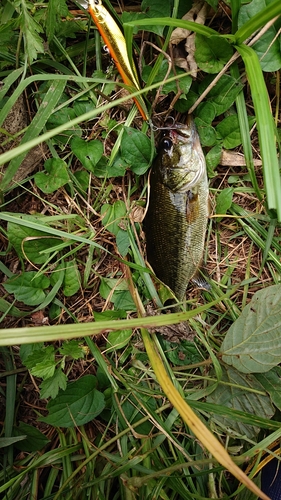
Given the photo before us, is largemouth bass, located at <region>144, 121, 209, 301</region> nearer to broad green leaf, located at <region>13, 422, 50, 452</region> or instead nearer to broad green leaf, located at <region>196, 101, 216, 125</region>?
broad green leaf, located at <region>196, 101, 216, 125</region>

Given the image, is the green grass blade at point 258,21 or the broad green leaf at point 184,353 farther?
the broad green leaf at point 184,353

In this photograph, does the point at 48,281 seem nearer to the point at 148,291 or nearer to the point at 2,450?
the point at 148,291

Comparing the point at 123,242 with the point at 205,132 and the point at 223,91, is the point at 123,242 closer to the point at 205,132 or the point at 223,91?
the point at 205,132

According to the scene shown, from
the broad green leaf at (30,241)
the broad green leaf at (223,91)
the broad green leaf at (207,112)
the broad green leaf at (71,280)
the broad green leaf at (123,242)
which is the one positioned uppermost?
the broad green leaf at (223,91)

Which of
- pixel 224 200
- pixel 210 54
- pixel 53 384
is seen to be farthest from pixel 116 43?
pixel 53 384

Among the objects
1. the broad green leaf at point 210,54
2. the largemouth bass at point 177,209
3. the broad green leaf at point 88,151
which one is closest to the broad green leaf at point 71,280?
the largemouth bass at point 177,209

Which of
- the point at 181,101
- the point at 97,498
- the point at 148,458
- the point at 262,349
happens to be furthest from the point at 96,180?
the point at 97,498

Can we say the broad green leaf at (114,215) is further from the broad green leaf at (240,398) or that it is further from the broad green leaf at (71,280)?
the broad green leaf at (240,398)

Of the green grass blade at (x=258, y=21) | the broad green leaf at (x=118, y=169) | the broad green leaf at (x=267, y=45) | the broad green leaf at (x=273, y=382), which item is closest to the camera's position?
the green grass blade at (x=258, y=21)
